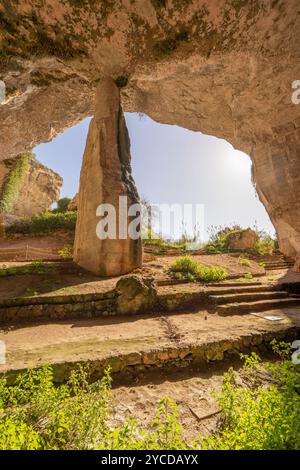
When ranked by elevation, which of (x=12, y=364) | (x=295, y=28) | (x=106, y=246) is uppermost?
(x=295, y=28)

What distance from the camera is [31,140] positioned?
11734mm

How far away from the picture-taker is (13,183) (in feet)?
66.0

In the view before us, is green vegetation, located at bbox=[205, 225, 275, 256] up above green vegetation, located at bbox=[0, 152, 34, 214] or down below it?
below

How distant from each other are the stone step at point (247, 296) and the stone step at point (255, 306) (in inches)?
7.5

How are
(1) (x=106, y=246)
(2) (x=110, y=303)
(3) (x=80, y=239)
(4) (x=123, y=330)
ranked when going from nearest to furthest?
(4) (x=123, y=330) < (2) (x=110, y=303) < (1) (x=106, y=246) < (3) (x=80, y=239)

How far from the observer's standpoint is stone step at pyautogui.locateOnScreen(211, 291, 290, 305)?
602cm

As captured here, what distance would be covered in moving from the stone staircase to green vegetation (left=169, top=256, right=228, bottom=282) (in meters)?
0.61

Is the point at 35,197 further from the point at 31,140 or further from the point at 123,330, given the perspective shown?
the point at 123,330

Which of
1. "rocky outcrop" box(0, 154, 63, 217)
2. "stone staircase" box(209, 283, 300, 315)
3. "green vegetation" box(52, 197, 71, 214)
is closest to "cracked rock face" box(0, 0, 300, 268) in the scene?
"stone staircase" box(209, 283, 300, 315)

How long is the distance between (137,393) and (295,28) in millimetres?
10153

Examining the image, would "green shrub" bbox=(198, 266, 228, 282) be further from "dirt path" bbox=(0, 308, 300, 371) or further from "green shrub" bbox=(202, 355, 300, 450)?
"green shrub" bbox=(202, 355, 300, 450)

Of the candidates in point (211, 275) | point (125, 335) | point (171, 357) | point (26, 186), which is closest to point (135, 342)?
Result: point (125, 335)

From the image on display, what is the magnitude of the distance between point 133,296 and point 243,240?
1314cm

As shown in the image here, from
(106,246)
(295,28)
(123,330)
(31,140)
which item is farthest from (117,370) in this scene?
(31,140)
